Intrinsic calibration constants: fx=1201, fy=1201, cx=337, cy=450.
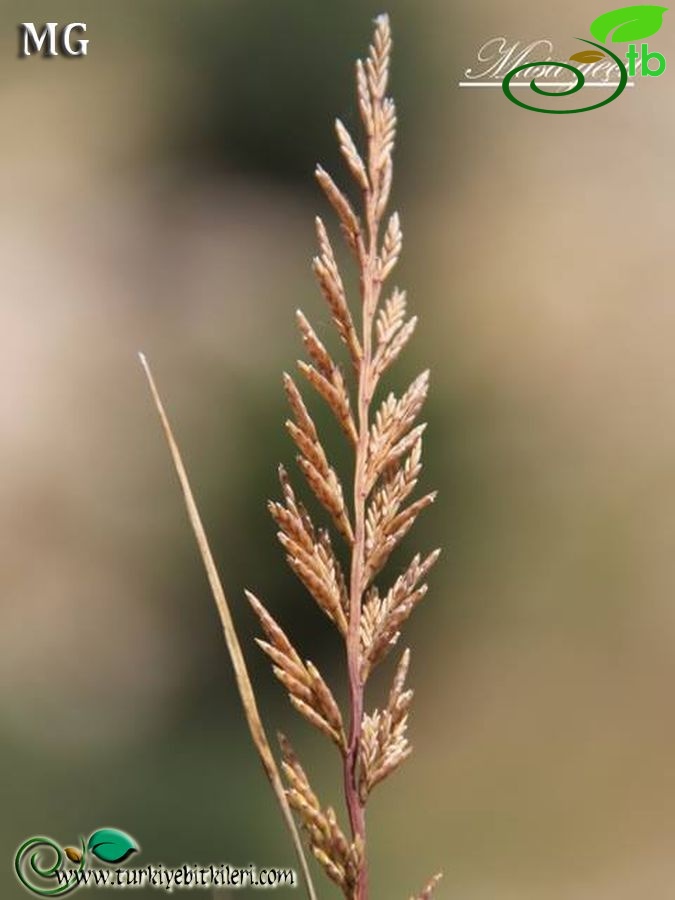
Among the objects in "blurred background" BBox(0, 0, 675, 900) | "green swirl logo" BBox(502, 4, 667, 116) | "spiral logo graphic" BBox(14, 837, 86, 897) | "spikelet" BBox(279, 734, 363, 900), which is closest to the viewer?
"spikelet" BBox(279, 734, 363, 900)

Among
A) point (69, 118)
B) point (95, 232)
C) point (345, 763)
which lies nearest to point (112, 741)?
point (95, 232)

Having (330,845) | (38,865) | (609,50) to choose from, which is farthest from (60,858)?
(609,50)

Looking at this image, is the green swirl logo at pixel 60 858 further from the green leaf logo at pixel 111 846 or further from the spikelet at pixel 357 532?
the spikelet at pixel 357 532

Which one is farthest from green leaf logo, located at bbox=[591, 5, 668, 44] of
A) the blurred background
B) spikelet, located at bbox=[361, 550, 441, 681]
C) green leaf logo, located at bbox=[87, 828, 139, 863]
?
spikelet, located at bbox=[361, 550, 441, 681]

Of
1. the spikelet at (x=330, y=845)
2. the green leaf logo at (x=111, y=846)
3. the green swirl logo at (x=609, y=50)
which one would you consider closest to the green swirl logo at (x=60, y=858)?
the green leaf logo at (x=111, y=846)

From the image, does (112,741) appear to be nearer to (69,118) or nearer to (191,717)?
(191,717)

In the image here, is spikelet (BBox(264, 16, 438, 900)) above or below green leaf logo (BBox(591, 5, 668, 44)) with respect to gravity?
below

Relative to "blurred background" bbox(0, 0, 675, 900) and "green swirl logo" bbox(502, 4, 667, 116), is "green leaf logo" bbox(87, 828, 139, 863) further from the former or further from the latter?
"green swirl logo" bbox(502, 4, 667, 116)
